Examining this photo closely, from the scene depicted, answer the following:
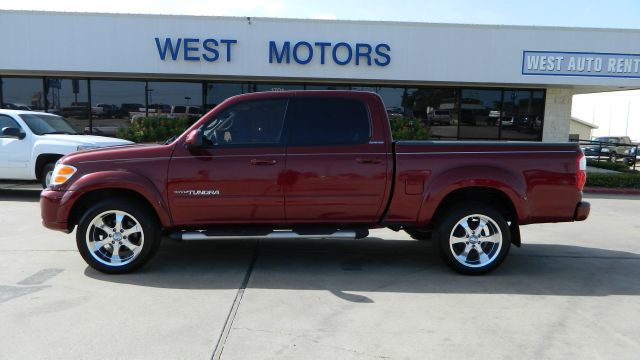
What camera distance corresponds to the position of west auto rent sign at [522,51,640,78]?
14164 millimetres

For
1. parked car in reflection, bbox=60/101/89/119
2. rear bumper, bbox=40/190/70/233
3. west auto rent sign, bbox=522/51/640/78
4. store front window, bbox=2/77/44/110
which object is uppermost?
west auto rent sign, bbox=522/51/640/78

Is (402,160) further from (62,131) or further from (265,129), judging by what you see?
(62,131)

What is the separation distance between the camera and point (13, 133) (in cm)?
941

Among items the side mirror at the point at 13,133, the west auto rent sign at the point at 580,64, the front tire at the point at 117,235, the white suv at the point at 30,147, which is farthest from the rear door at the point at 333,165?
the west auto rent sign at the point at 580,64

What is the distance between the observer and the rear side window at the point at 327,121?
17.4 feet

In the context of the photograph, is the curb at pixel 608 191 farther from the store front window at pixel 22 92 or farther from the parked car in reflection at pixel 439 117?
the store front window at pixel 22 92

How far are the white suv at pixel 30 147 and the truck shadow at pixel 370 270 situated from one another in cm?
430

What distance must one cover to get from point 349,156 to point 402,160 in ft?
1.88

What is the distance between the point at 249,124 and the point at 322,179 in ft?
3.31

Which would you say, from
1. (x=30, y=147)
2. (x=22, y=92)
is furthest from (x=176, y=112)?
(x=30, y=147)

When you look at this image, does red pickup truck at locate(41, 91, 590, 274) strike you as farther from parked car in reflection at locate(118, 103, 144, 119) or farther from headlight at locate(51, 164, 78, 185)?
parked car in reflection at locate(118, 103, 144, 119)

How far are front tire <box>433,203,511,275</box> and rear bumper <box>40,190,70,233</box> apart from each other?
404 centimetres

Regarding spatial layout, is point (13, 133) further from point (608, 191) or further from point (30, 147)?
point (608, 191)

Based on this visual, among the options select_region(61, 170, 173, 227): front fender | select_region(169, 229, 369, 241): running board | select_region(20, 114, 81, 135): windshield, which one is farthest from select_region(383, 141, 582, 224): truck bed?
select_region(20, 114, 81, 135): windshield
